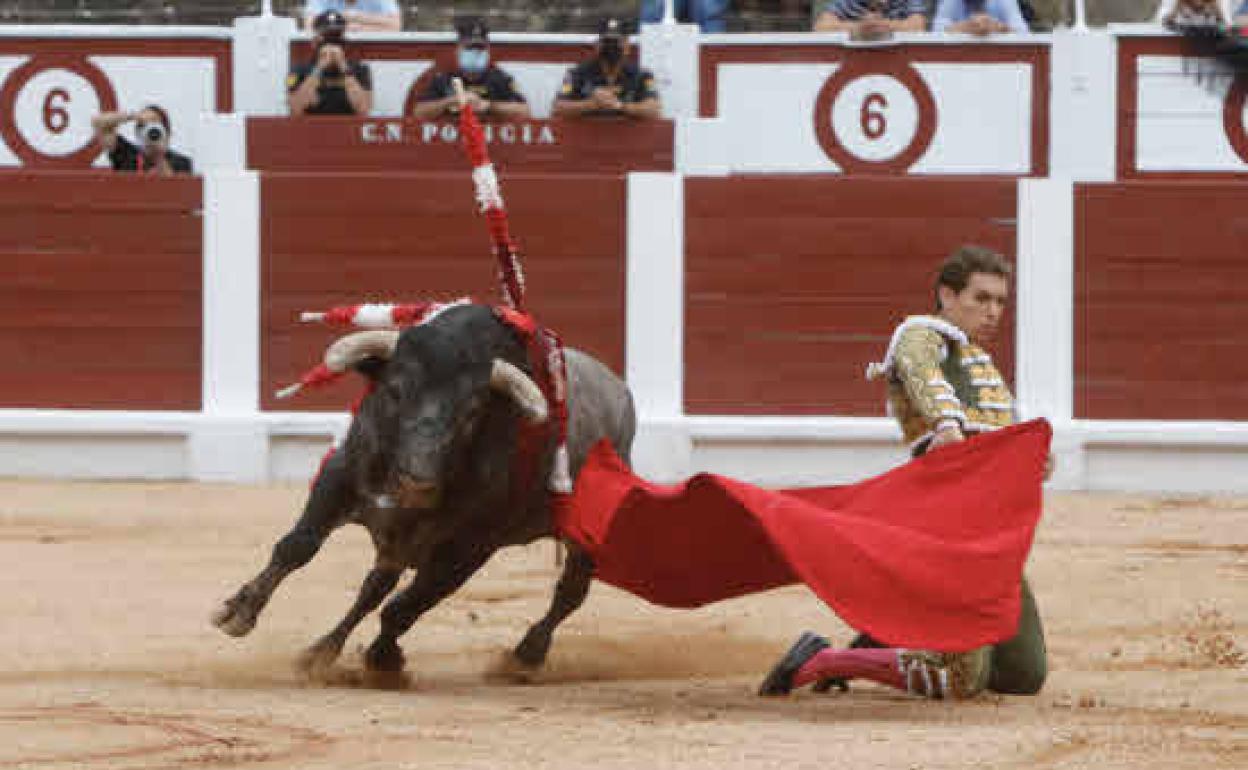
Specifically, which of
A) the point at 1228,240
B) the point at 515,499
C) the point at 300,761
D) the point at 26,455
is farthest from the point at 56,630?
the point at 1228,240

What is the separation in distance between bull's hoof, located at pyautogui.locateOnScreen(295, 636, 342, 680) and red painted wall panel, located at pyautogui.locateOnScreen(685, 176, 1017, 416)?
4.34 m

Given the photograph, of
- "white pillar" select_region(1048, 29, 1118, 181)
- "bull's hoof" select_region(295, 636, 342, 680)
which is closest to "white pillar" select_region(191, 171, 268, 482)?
"white pillar" select_region(1048, 29, 1118, 181)

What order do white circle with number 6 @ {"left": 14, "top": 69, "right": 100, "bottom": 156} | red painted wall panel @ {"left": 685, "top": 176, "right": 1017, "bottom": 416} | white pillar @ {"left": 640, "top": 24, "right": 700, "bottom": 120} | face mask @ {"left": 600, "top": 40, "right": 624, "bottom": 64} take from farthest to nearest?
white circle with number 6 @ {"left": 14, "top": 69, "right": 100, "bottom": 156} → white pillar @ {"left": 640, "top": 24, "right": 700, "bottom": 120} → face mask @ {"left": 600, "top": 40, "right": 624, "bottom": 64} → red painted wall panel @ {"left": 685, "top": 176, "right": 1017, "bottom": 416}

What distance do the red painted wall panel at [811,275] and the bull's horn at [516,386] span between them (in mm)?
4494

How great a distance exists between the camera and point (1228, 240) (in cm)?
881

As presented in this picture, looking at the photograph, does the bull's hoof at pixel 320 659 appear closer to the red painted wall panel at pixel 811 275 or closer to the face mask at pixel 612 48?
the red painted wall panel at pixel 811 275

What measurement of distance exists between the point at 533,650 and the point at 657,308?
407 cm

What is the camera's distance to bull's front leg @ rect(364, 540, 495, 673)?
4.59m

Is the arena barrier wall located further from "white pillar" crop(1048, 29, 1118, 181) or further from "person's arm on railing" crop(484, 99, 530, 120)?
"white pillar" crop(1048, 29, 1118, 181)

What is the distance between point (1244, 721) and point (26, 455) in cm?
575

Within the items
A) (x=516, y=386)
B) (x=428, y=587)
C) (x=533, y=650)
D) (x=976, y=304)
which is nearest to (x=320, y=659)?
(x=428, y=587)

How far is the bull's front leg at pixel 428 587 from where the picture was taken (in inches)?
181

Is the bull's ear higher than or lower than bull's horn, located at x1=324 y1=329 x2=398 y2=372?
lower

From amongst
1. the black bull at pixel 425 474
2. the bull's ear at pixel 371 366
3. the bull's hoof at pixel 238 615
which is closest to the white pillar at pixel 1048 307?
the black bull at pixel 425 474
